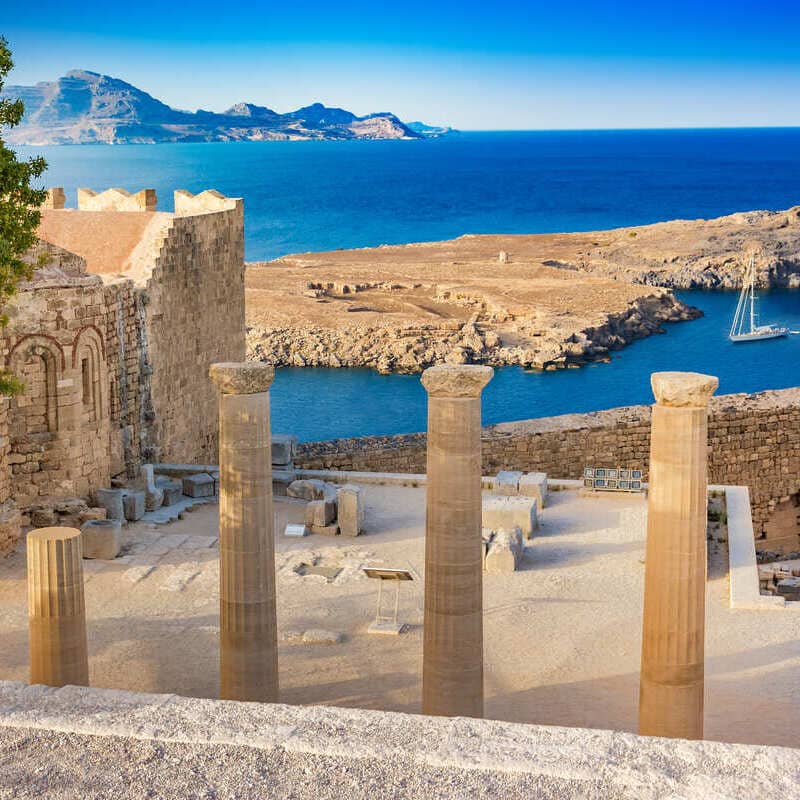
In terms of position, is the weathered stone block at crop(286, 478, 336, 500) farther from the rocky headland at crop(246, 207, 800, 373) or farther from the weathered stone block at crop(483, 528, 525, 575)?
the rocky headland at crop(246, 207, 800, 373)

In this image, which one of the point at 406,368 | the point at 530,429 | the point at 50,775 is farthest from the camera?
the point at 406,368

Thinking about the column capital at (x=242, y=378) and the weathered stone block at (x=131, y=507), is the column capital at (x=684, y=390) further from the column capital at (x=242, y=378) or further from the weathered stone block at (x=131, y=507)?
the weathered stone block at (x=131, y=507)

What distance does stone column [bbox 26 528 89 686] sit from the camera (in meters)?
11.2

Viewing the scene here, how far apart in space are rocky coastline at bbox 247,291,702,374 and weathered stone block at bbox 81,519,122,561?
3127 centimetres

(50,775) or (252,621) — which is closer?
(50,775)

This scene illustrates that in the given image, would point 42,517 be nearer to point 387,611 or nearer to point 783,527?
point 387,611

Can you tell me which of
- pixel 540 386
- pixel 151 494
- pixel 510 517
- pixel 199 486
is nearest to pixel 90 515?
pixel 151 494

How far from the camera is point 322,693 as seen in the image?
12336mm

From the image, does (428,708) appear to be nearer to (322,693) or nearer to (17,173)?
(322,693)

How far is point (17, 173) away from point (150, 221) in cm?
895

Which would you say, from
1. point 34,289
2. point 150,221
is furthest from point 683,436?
point 150,221

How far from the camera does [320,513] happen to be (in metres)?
17.8

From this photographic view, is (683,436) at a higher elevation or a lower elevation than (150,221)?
lower

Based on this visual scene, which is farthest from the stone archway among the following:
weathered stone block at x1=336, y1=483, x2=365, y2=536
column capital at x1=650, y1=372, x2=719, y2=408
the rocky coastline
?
the rocky coastline
